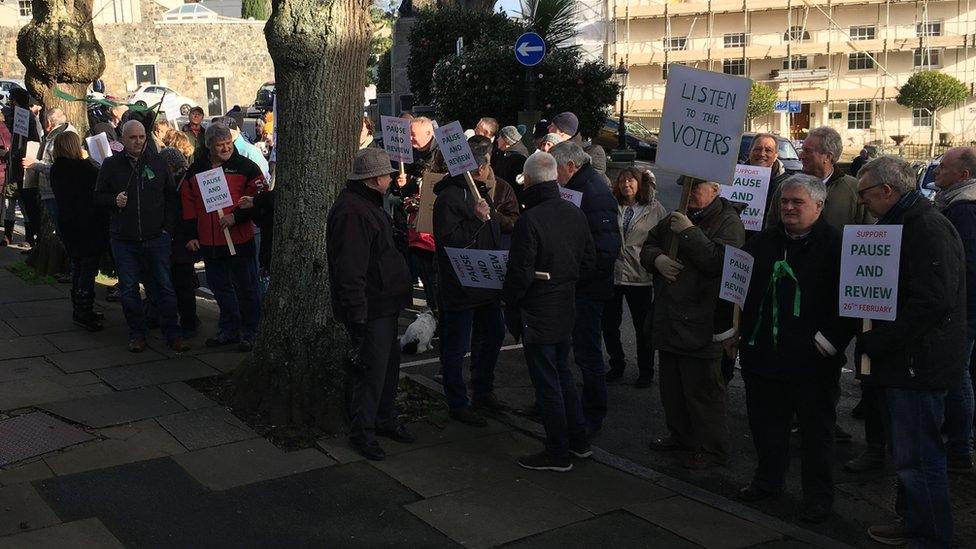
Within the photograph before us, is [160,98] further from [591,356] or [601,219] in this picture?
[591,356]

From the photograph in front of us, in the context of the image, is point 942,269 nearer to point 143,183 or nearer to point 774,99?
point 143,183

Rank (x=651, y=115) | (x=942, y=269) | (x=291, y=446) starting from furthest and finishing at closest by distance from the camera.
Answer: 1. (x=651, y=115)
2. (x=291, y=446)
3. (x=942, y=269)

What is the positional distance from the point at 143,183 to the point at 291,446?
3.31m

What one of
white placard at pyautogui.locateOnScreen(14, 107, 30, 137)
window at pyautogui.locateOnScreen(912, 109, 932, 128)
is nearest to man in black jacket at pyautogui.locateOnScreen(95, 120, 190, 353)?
white placard at pyautogui.locateOnScreen(14, 107, 30, 137)

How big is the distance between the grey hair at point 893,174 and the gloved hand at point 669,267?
1244mm

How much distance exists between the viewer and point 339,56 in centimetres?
656

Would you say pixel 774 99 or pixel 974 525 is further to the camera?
pixel 774 99

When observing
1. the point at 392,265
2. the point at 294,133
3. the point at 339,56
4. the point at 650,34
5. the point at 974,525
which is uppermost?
the point at 650,34

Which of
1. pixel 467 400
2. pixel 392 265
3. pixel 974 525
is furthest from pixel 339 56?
pixel 974 525

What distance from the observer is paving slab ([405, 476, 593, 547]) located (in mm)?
4926

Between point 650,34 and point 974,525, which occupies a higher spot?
point 650,34

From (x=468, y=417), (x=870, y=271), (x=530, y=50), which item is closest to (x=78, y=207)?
(x=468, y=417)

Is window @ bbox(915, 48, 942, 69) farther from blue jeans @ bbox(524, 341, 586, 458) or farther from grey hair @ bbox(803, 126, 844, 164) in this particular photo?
blue jeans @ bbox(524, 341, 586, 458)

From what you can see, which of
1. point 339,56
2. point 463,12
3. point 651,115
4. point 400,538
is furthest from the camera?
point 651,115
